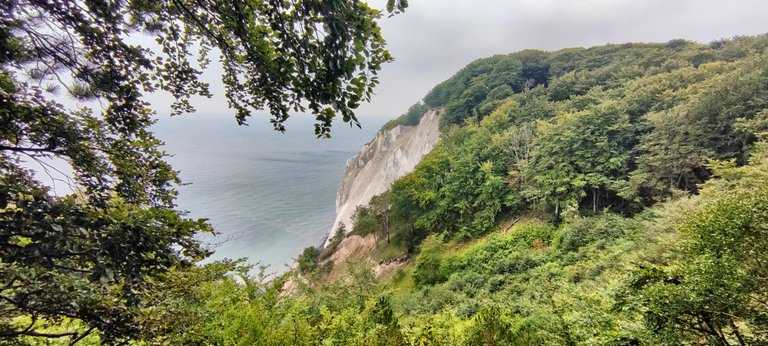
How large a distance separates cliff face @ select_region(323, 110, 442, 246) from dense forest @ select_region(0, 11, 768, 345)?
5.36 meters

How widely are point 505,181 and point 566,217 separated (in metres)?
6.48

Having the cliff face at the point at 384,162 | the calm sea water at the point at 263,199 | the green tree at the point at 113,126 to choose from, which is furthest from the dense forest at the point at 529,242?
the calm sea water at the point at 263,199

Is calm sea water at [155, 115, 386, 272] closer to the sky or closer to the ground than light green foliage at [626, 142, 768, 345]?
closer to the ground

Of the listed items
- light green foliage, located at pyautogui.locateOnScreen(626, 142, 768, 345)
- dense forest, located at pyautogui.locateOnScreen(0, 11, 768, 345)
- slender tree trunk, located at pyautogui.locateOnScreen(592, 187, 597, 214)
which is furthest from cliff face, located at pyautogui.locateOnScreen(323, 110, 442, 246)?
light green foliage, located at pyautogui.locateOnScreen(626, 142, 768, 345)

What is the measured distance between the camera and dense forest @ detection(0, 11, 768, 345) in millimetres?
2566

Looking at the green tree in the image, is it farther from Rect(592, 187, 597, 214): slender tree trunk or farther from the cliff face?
the cliff face

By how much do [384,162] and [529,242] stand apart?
31779mm

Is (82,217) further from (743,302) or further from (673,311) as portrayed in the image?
(743,302)

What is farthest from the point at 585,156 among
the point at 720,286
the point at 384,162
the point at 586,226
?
the point at 384,162

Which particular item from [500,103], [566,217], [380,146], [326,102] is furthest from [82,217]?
[380,146]

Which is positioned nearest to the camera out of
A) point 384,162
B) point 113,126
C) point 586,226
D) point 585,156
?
point 113,126

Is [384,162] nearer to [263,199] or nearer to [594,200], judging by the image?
[263,199]

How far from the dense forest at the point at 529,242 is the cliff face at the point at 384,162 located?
5.36 metres

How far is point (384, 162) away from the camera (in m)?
50.2
